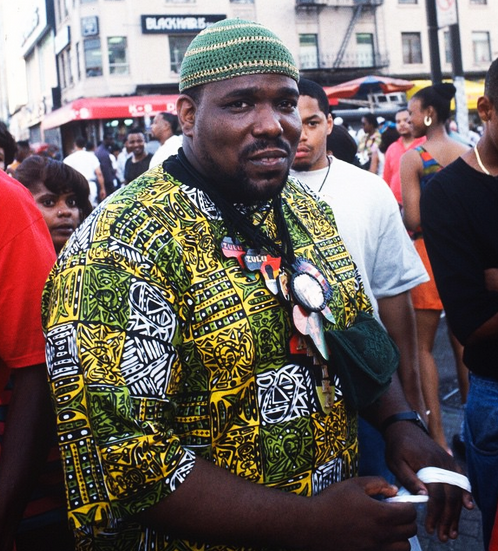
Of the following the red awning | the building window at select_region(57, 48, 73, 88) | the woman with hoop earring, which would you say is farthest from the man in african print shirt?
the building window at select_region(57, 48, 73, 88)

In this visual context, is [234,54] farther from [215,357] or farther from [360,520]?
[360,520]

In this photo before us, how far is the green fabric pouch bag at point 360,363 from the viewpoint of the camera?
1.65 metres

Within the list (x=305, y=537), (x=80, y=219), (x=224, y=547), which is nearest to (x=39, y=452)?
(x=224, y=547)

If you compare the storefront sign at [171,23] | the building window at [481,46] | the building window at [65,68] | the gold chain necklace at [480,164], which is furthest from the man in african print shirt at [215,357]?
the building window at [481,46]

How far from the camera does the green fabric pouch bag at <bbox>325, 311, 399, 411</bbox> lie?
1650 mm

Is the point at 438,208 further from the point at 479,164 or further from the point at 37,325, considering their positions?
the point at 37,325

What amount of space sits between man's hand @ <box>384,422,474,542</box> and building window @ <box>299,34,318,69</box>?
Answer: 35292mm

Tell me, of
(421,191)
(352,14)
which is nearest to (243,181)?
(421,191)

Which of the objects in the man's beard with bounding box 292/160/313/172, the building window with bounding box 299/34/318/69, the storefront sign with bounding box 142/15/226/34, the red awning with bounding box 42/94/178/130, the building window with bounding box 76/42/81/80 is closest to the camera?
the man's beard with bounding box 292/160/313/172

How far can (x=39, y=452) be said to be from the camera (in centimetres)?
170

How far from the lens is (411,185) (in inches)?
184

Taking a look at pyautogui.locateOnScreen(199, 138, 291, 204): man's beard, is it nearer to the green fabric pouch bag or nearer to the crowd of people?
the crowd of people

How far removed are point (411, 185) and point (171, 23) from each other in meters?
31.2

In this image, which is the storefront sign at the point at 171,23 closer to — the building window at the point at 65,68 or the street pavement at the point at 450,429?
the building window at the point at 65,68
